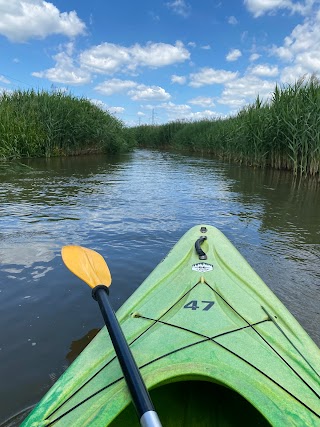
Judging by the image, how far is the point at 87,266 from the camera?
2404mm

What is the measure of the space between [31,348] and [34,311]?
47 cm

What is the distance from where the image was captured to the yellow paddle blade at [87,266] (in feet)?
7.27

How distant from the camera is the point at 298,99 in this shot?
31.3 feet

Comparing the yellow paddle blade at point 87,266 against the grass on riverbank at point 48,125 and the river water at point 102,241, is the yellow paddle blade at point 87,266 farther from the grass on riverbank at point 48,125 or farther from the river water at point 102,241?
the grass on riverbank at point 48,125

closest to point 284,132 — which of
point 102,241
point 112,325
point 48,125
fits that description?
point 102,241

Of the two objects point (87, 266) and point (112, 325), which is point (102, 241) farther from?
point (112, 325)

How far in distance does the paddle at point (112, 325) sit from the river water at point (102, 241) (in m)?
0.48

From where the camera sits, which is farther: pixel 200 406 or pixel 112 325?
pixel 200 406

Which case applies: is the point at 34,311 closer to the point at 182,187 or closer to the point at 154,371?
the point at 154,371

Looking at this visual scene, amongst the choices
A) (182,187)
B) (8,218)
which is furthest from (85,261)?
(182,187)

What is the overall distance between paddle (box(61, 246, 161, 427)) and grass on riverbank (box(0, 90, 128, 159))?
29.4 feet

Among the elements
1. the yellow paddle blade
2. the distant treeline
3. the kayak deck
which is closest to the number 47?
the kayak deck

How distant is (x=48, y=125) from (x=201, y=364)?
13076mm

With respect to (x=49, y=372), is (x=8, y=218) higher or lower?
higher
